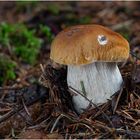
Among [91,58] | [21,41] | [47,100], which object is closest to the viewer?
[91,58]

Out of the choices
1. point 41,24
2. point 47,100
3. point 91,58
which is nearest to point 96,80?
point 91,58

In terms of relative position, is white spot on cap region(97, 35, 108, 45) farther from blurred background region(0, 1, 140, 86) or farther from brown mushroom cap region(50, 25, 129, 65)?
blurred background region(0, 1, 140, 86)

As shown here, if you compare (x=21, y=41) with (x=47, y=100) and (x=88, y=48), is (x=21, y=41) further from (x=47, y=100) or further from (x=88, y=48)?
(x=88, y=48)

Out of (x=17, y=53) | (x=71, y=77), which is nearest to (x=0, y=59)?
(x=17, y=53)

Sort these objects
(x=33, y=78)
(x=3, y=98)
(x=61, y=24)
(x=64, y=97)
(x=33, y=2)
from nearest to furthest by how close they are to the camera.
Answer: (x=64, y=97), (x=3, y=98), (x=33, y=78), (x=61, y=24), (x=33, y=2)

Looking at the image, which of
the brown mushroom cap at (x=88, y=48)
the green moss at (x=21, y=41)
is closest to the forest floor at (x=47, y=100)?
the green moss at (x=21, y=41)

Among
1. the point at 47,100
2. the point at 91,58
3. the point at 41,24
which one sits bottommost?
the point at 47,100

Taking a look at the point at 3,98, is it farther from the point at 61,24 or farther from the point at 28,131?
the point at 61,24

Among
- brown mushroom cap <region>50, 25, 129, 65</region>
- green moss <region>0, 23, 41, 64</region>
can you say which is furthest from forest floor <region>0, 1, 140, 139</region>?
brown mushroom cap <region>50, 25, 129, 65</region>
